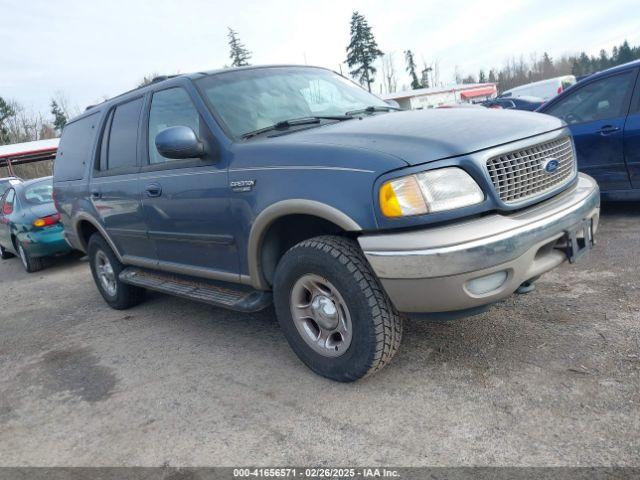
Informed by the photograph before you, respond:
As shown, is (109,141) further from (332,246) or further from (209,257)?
(332,246)

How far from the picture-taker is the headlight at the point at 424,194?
244 cm

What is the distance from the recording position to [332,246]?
8.94 ft

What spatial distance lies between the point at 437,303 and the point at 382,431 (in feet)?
2.17

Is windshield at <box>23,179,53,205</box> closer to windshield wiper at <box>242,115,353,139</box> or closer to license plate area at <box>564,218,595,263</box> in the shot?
windshield wiper at <box>242,115,353,139</box>

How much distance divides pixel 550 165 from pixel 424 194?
2.98 feet

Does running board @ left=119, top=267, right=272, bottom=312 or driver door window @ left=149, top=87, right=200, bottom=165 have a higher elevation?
driver door window @ left=149, top=87, right=200, bottom=165

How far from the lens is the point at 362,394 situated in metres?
2.80

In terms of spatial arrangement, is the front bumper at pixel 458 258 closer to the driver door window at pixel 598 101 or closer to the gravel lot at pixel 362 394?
the gravel lot at pixel 362 394

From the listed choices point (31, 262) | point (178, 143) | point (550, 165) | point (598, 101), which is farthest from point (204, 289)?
point (31, 262)

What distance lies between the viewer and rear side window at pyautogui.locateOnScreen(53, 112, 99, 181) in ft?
16.5

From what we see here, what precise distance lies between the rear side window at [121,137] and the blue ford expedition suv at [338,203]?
0.09ft

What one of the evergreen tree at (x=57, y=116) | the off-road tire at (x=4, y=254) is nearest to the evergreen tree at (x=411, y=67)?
the evergreen tree at (x=57, y=116)

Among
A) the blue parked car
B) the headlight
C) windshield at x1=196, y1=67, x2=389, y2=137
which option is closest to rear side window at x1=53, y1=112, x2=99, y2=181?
windshield at x1=196, y1=67, x2=389, y2=137

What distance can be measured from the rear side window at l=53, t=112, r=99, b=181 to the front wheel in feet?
9.90
